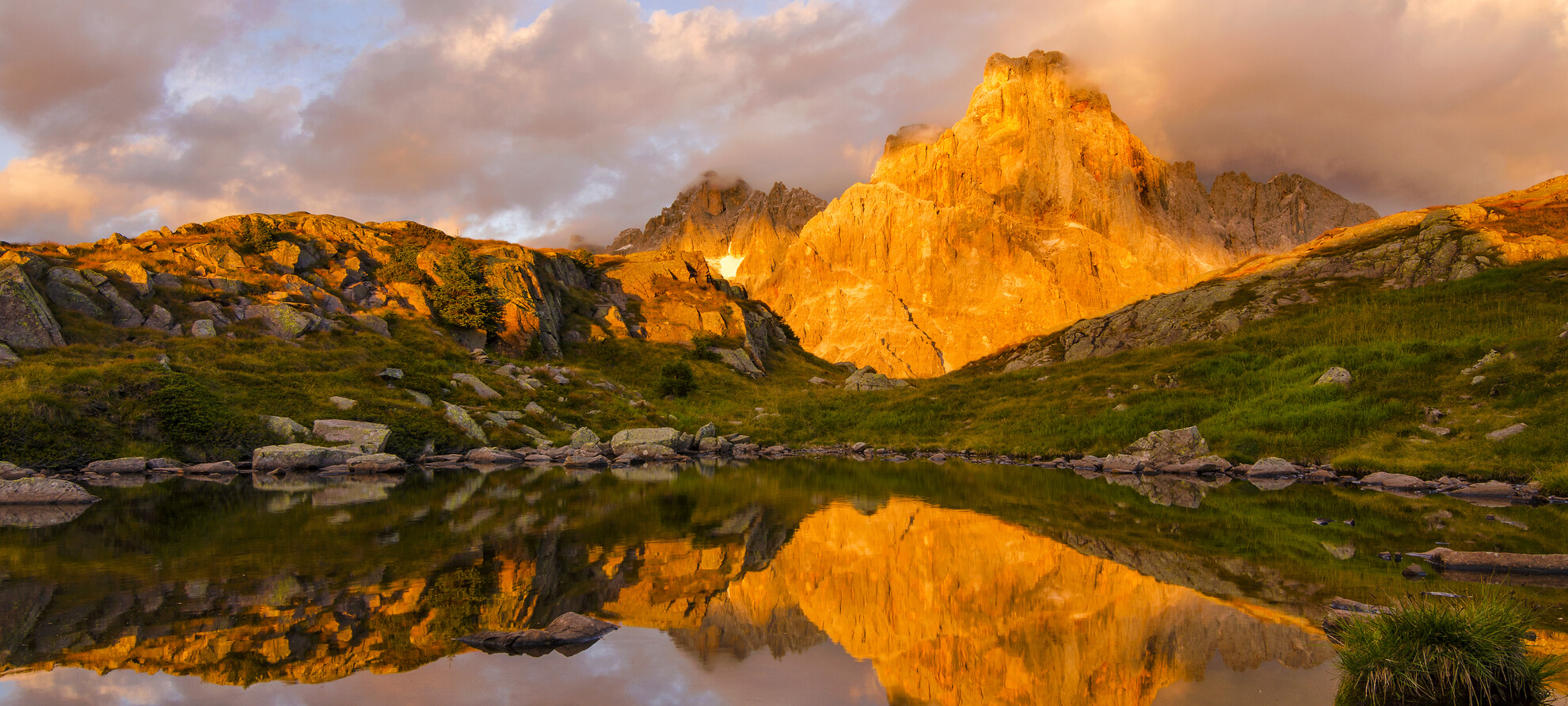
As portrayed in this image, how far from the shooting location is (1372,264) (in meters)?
94.1

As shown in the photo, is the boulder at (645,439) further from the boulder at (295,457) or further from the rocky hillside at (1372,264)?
the rocky hillside at (1372,264)

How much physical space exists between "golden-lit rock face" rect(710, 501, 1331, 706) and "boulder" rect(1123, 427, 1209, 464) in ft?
86.0

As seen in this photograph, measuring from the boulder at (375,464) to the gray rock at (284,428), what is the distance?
4166 millimetres

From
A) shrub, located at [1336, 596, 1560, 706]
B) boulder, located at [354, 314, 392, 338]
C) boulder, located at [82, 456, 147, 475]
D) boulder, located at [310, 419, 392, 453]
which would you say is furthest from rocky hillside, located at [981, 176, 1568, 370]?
boulder, located at [82, 456, 147, 475]

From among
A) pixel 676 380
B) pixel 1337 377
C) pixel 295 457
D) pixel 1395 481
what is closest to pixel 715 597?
pixel 1395 481

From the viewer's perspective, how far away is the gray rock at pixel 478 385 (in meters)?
51.6

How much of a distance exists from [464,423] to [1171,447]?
1635 inches

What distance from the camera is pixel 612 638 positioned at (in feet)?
30.6

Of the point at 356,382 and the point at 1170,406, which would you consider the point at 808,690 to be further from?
the point at 356,382

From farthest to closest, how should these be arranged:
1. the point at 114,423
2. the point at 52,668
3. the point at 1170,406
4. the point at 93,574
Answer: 1. the point at 1170,406
2. the point at 114,423
3. the point at 93,574
4. the point at 52,668

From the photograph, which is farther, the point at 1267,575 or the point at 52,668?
the point at 1267,575

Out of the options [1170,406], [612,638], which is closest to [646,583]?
[612,638]

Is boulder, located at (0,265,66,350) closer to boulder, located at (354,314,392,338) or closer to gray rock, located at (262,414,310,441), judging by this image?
gray rock, located at (262,414,310,441)

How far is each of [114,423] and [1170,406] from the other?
5657 cm
